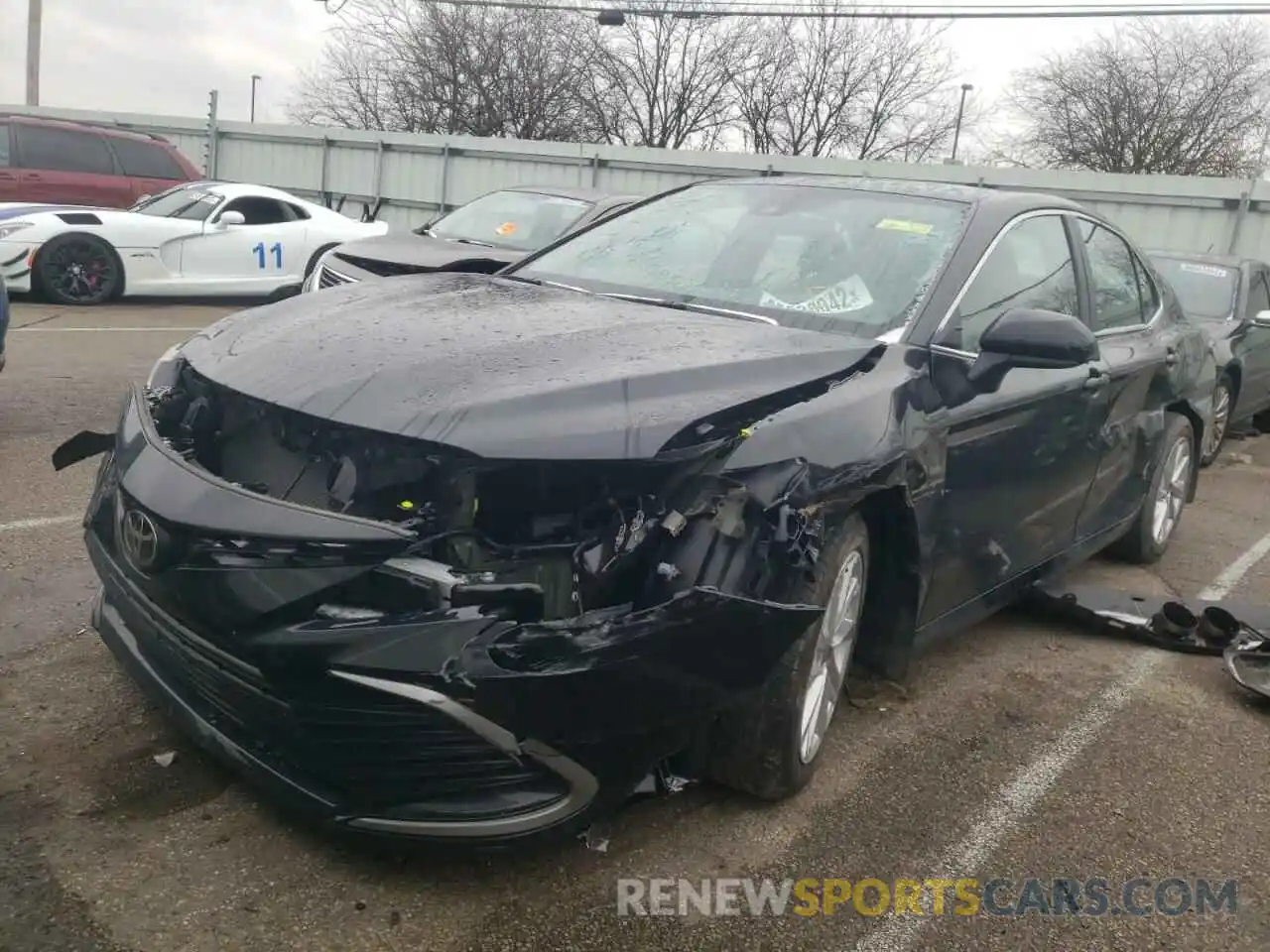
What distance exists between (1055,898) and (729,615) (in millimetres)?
1144

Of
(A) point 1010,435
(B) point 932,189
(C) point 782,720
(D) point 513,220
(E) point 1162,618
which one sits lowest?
(E) point 1162,618

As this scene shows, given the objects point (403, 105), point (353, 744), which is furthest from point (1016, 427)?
point (403, 105)

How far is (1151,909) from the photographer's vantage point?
268 centimetres

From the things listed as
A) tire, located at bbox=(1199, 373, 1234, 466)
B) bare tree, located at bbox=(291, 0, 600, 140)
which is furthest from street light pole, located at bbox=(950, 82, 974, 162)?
tire, located at bbox=(1199, 373, 1234, 466)

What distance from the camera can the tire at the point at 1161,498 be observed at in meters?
5.12

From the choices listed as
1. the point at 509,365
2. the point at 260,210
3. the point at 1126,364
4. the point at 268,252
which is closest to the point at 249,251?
the point at 268,252

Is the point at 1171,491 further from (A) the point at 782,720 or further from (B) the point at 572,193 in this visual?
(B) the point at 572,193

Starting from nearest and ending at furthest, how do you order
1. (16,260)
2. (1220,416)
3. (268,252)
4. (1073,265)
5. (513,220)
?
(1073,265) < (1220,416) < (513,220) < (16,260) < (268,252)

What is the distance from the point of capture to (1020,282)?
3781 millimetres

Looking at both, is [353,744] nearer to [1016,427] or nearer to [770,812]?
[770,812]

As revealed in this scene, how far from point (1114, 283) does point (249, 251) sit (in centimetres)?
985

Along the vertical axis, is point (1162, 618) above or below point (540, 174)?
below

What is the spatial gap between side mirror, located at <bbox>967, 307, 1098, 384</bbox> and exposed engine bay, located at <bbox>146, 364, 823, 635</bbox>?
1.05 meters

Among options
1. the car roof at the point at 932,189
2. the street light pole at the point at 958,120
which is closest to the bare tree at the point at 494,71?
the street light pole at the point at 958,120
